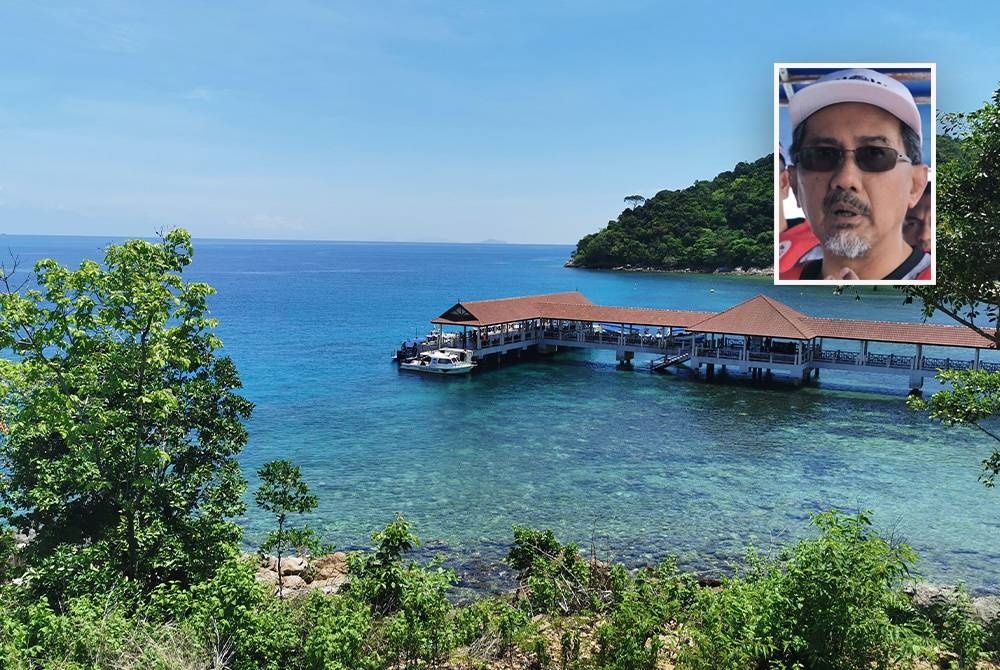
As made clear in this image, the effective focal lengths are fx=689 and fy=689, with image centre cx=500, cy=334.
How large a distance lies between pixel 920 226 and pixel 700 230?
4297 inches

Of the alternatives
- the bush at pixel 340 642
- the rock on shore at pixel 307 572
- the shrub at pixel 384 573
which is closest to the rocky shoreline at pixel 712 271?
the rock on shore at pixel 307 572

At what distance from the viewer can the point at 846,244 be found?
26.1 feet

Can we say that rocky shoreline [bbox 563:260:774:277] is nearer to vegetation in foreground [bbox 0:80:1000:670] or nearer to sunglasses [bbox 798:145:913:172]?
sunglasses [bbox 798:145:913:172]

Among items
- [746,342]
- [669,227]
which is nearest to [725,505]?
[746,342]

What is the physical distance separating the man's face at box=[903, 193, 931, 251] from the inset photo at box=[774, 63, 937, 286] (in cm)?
1

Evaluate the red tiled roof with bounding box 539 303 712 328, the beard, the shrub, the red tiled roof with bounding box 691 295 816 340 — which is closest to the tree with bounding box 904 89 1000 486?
the beard

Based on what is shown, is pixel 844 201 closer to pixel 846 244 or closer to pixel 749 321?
pixel 846 244

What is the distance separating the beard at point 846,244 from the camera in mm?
7887

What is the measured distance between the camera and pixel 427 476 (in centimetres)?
1923

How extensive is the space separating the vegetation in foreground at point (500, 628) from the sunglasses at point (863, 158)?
3.89m

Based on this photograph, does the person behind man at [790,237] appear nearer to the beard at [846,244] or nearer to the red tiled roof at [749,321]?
the beard at [846,244]

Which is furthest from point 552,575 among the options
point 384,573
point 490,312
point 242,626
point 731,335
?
point 731,335

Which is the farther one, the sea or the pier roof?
the pier roof

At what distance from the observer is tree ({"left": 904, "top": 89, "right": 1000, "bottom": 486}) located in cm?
808
